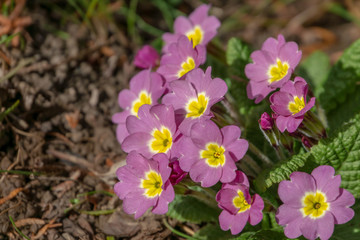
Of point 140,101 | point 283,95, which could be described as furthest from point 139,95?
point 283,95

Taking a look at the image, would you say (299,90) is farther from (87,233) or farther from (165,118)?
(87,233)

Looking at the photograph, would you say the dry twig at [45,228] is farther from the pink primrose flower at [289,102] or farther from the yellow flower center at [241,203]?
the pink primrose flower at [289,102]

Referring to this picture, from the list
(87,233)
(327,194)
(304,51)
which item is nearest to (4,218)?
(87,233)

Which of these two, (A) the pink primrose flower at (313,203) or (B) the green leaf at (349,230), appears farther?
(B) the green leaf at (349,230)

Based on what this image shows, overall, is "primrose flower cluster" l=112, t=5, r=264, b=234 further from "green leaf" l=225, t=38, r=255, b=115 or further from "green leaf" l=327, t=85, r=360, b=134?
A: "green leaf" l=327, t=85, r=360, b=134

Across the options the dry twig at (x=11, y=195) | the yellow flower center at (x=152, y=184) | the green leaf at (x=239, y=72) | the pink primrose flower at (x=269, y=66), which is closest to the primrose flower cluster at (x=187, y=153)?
the yellow flower center at (x=152, y=184)

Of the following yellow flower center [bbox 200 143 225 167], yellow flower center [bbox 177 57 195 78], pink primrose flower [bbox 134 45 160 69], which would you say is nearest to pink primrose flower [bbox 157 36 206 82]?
yellow flower center [bbox 177 57 195 78]

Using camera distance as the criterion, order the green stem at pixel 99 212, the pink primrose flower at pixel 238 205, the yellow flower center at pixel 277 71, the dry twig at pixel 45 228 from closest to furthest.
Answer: the pink primrose flower at pixel 238 205
the yellow flower center at pixel 277 71
the dry twig at pixel 45 228
the green stem at pixel 99 212
